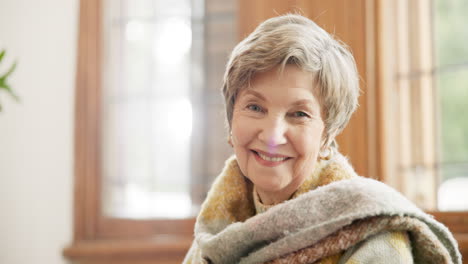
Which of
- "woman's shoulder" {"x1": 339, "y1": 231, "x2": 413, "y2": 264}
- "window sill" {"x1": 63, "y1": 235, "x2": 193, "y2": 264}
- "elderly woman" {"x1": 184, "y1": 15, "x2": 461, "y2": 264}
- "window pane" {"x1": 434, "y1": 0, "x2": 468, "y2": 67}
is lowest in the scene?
"window sill" {"x1": 63, "y1": 235, "x2": 193, "y2": 264}

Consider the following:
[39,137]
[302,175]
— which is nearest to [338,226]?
[302,175]

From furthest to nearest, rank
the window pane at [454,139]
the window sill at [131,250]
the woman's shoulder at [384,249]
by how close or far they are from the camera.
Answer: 1. the window sill at [131,250]
2. the window pane at [454,139]
3. the woman's shoulder at [384,249]

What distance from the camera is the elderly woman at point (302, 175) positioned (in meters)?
0.81

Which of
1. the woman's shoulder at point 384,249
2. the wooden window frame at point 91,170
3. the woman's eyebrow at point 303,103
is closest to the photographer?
the woman's shoulder at point 384,249

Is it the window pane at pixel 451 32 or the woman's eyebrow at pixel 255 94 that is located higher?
the window pane at pixel 451 32

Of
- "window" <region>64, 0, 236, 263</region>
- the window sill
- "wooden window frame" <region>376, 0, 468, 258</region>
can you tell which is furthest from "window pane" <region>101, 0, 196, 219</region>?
"wooden window frame" <region>376, 0, 468, 258</region>

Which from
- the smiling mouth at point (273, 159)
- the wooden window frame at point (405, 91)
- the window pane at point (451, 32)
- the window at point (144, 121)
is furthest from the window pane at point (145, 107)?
the smiling mouth at point (273, 159)

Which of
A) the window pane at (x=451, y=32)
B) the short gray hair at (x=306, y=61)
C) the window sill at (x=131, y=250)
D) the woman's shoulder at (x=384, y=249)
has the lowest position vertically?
the window sill at (x=131, y=250)

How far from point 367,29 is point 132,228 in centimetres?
135

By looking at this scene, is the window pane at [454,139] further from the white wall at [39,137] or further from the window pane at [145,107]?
the white wall at [39,137]

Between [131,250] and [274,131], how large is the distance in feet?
5.31

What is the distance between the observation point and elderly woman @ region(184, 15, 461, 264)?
809mm

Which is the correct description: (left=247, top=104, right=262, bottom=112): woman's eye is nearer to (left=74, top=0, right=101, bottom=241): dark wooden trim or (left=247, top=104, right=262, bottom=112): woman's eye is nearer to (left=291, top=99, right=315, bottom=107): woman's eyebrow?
(left=291, top=99, right=315, bottom=107): woman's eyebrow

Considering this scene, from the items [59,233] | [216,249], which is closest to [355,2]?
[216,249]
